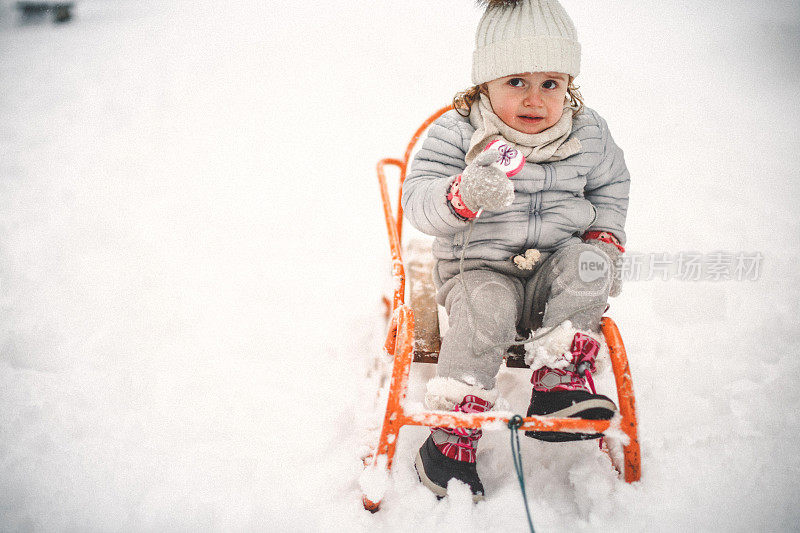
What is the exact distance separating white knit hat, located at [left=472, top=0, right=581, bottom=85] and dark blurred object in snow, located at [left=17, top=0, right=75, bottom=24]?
23.2 feet

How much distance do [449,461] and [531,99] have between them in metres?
1.05

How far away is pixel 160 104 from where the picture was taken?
12.3 ft

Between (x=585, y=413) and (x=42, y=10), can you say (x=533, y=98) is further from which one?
(x=42, y=10)

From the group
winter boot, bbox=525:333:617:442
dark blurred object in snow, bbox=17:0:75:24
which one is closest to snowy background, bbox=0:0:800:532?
winter boot, bbox=525:333:617:442

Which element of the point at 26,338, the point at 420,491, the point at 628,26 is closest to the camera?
the point at 420,491

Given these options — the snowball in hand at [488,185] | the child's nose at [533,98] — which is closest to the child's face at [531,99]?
the child's nose at [533,98]

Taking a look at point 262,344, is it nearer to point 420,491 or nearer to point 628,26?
point 420,491

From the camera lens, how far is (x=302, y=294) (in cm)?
201

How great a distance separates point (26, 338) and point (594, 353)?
2010 millimetres

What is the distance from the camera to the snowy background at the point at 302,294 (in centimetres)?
120

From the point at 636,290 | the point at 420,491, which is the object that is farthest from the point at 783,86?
the point at 420,491

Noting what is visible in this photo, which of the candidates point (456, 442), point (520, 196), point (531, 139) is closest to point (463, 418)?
point (456, 442)

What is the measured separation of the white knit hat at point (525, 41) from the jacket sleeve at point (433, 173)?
0.64 ft

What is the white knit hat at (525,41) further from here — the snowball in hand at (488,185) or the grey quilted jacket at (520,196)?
the snowball in hand at (488,185)
